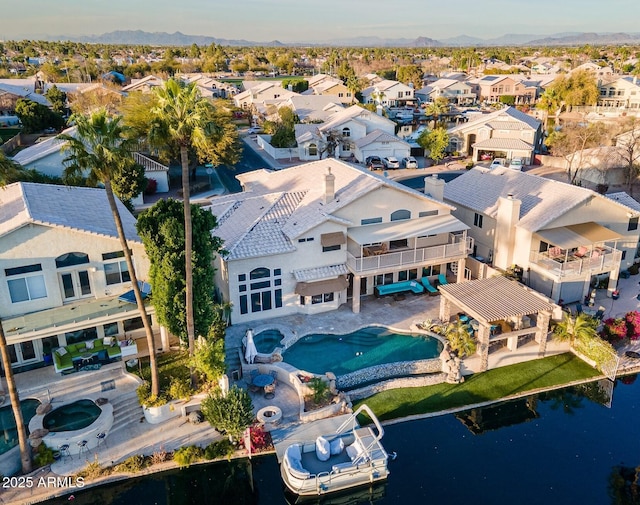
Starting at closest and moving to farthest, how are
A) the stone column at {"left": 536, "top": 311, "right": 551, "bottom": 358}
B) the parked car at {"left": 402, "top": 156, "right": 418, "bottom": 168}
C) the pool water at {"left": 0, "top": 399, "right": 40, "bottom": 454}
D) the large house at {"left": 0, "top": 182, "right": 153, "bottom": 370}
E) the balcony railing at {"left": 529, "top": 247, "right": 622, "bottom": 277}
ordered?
1. the pool water at {"left": 0, "top": 399, "right": 40, "bottom": 454}
2. the large house at {"left": 0, "top": 182, "right": 153, "bottom": 370}
3. the stone column at {"left": 536, "top": 311, "right": 551, "bottom": 358}
4. the balcony railing at {"left": 529, "top": 247, "right": 622, "bottom": 277}
5. the parked car at {"left": 402, "top": 156, "right": 418, "bottom": 168}

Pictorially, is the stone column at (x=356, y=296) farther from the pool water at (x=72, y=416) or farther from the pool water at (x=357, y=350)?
the pool water at (x=72, y=416)

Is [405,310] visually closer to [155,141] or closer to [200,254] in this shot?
[200,254]

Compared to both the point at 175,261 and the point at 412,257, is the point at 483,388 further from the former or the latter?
the point at 175,261

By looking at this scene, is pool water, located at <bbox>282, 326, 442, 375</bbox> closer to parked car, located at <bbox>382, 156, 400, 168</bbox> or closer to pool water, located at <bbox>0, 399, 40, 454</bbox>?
pool water, located at <bbox>0, 399, 40, 454</bbox>

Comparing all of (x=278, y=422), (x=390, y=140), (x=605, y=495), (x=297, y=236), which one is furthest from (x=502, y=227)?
(x=390, y=140)

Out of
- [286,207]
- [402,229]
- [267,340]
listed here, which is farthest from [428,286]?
[267,340]

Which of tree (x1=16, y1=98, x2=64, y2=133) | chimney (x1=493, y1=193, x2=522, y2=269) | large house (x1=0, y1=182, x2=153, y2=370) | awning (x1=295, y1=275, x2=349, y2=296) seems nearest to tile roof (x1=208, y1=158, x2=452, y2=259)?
awning (x1=295, y1=275, x2=349, y2=296)

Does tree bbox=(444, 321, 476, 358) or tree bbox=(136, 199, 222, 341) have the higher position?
tree bbox=(136, 199, 222, 341)
